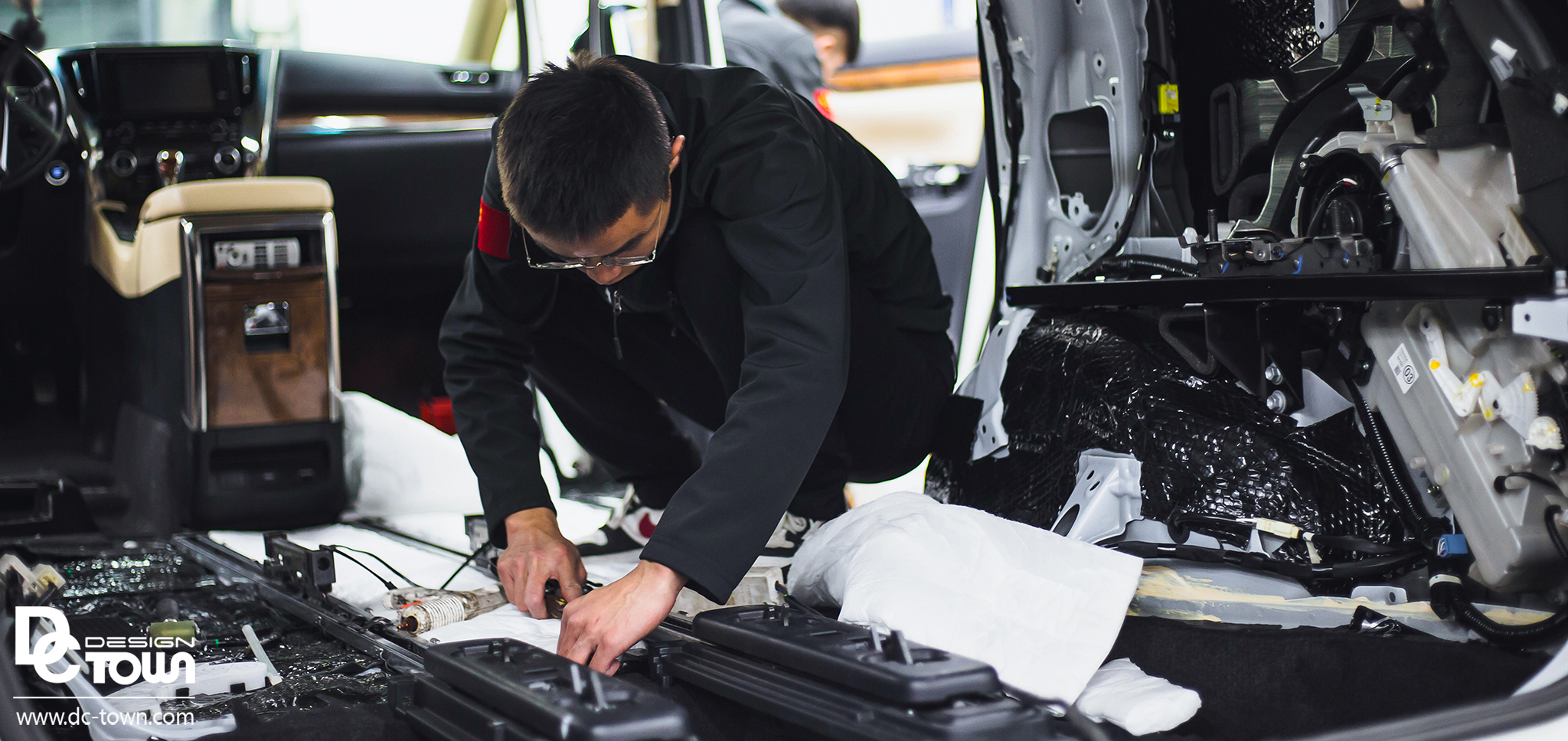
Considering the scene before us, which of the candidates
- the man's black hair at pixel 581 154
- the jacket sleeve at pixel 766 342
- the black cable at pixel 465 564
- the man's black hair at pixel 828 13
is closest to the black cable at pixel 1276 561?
the jacket sleeve at pixel 766 342

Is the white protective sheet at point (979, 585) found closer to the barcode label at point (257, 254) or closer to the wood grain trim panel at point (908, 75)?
the barcode label at point (257, 254)

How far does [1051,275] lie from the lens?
219 centimetres

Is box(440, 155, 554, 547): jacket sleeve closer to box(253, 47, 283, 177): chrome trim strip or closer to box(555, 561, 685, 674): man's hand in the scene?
box(555, 561, 685, 674): man's hand

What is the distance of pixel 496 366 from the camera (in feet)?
6.57

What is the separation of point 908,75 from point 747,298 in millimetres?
4525

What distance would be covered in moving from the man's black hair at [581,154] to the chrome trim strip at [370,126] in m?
2.01

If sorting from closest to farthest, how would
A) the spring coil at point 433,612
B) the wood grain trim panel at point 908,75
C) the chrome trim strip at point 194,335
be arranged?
the spring coil at point 433,612, the chrome trim strip at point 194,335, the wood grain trim panel at point 908,75

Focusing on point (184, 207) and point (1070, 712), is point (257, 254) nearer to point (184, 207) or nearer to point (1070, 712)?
point (184, 207)

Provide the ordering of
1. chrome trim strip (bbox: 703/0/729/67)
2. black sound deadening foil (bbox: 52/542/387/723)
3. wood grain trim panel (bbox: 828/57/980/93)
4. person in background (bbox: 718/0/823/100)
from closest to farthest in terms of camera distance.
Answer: black sound deadening foil (bbox: 52/542/387/723) → chrome trim strip (bbox: 703/0/729/67) → person in background (bbox: 718/0/823/100) → wood grain trim panel (bbox: 828/57/980/93)

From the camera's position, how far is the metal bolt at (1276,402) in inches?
67.4

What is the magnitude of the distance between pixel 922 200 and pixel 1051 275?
1728mm

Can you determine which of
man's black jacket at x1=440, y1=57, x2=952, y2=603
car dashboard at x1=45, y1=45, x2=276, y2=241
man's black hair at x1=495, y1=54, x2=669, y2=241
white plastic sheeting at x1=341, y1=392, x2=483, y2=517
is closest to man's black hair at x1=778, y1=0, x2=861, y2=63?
car dashboard at x1=45, y1=45, x2=276, y2=241

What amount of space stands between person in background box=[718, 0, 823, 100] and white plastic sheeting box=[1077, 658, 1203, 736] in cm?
275

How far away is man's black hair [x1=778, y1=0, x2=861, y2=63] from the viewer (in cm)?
439
